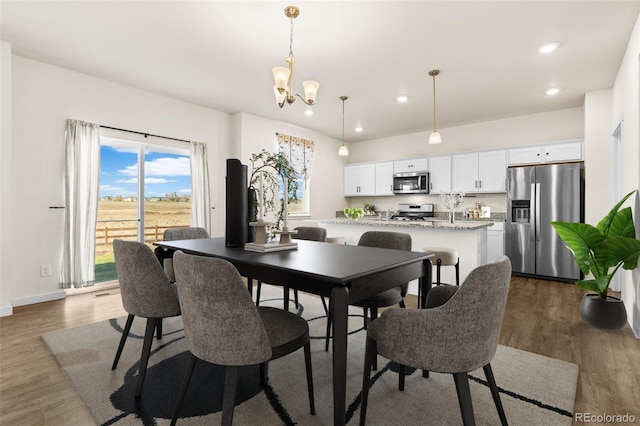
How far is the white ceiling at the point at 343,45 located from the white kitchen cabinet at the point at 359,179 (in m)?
2.51

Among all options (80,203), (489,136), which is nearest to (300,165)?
(489,136)

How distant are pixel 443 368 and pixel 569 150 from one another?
5084 mm

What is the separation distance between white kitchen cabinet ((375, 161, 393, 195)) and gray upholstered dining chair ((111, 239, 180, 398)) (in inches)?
221

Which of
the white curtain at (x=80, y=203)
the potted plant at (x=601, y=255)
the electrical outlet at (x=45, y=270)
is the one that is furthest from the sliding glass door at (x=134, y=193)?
the potted plant at (x=601, y=255)

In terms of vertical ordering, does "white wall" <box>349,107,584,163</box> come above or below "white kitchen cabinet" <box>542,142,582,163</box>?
above

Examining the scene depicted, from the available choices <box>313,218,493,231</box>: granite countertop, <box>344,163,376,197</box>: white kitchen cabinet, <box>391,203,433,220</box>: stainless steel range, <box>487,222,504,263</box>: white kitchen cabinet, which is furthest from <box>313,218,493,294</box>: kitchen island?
<box>344,163,376,197</box>: white kitchen cabinet

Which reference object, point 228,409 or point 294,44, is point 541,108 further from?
point 228,409

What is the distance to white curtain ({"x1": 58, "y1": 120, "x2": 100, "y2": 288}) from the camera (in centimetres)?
381

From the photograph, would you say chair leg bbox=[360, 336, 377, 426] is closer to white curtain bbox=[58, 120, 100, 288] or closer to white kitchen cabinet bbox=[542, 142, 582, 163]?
white curtain bbox=[58, 120, 100, 288]

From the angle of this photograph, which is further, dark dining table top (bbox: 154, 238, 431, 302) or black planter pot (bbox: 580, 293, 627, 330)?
black planter pot (bbox: 580, 293, 627, 330)

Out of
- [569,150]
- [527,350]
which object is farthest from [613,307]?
[569,150]

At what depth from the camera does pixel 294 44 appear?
315cm

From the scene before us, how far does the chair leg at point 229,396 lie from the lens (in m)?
1.33

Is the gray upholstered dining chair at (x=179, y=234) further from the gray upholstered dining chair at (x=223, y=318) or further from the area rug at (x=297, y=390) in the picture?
the gray upholstered dining chair at (x=223, y=318)
